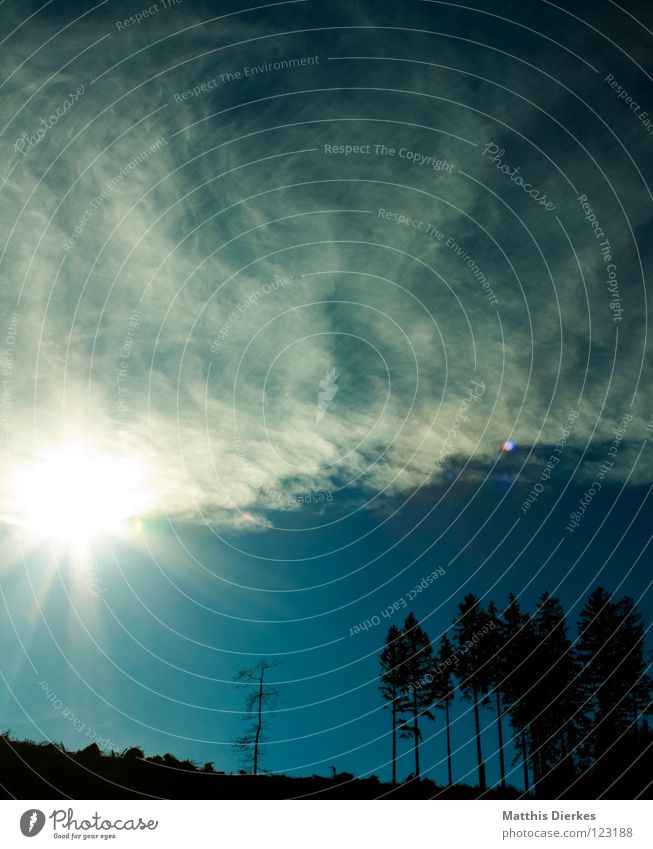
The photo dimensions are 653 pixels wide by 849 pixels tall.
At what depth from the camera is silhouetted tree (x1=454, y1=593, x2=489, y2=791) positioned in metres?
45.0

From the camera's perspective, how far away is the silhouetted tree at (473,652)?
45.0 m

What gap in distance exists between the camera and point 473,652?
150 ft
